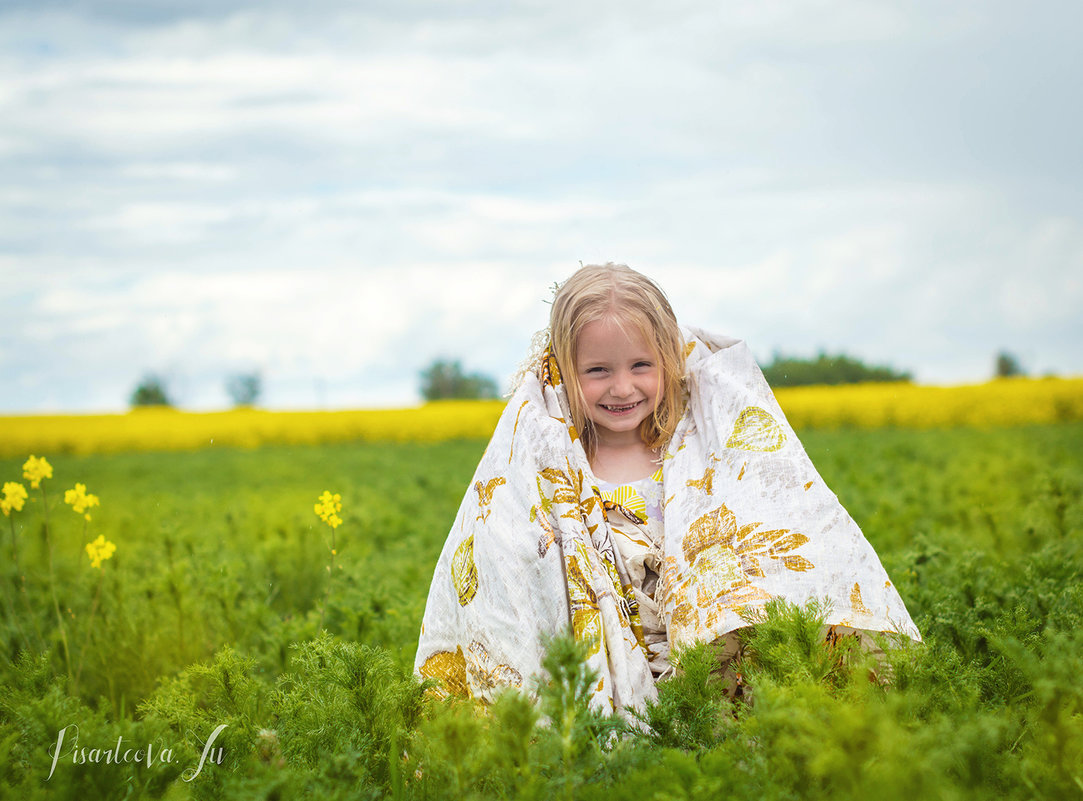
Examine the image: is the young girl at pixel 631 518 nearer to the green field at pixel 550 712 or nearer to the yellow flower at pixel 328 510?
the green field at pixel 550 712

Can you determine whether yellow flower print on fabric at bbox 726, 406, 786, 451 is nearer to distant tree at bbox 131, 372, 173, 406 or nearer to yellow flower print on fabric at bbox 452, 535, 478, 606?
yellow flower print on fabric at bbox 452, 535, 478, 606

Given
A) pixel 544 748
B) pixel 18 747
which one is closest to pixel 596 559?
pixel 544 748

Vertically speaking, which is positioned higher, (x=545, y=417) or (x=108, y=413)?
(x=108, y=413)

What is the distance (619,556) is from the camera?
2.94 m

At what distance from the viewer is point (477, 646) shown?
2.69 m

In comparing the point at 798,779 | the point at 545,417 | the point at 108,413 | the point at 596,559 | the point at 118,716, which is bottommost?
the point at 118,716

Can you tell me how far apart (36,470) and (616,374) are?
8.09 ft

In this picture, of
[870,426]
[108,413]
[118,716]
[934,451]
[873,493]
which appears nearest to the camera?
[118,716]

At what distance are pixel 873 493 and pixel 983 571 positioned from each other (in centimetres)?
442

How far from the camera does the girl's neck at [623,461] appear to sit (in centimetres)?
331

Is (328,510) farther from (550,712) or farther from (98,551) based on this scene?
(550,712)

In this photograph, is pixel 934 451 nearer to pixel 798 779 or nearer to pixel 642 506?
pixel 642 506

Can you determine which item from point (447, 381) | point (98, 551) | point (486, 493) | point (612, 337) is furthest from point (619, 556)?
point (447, 381)

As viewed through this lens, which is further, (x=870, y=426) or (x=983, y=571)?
(x=870, y=426)
